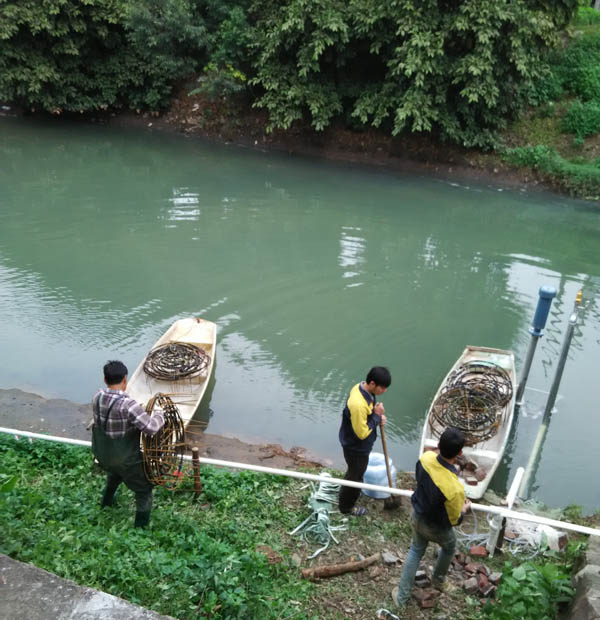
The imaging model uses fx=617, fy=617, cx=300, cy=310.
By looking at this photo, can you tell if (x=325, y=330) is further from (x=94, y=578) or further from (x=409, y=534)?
(x=94, y=578)

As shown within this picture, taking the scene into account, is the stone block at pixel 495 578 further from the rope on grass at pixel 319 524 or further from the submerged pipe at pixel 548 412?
the submerged pipe at pixel 548 412

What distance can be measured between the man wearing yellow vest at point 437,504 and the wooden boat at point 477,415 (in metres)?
2.11

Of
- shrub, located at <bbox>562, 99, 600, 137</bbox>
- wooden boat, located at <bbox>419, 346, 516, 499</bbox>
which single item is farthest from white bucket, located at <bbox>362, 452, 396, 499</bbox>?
shrub, located at <bbox>562, 99, 600, 137</bbox>

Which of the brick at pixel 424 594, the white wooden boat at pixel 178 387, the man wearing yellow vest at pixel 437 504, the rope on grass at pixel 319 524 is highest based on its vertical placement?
the man wearing yellow vest at pixel 437 504

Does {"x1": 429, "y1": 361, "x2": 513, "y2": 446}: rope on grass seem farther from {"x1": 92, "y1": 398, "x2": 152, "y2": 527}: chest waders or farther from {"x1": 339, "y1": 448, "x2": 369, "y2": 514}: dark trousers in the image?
{"x1": 92, "y1": 398, "x2": 152, "y2": 527}: chest waders

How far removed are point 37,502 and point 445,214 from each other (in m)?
14.0

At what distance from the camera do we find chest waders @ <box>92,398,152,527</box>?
4906 mm

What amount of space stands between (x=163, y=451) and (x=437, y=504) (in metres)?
2.28

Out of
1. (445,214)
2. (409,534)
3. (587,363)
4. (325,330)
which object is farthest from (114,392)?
(445,214)

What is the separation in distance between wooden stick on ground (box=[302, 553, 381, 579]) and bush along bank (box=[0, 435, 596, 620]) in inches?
1.9

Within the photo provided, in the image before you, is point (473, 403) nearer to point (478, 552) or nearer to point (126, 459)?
point (478, 552)

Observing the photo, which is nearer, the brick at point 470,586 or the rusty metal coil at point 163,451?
the brick at point 470,586

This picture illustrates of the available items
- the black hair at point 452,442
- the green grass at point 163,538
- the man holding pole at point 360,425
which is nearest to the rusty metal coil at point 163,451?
the green grass at point 163,538

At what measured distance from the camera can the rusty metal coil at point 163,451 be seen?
199 inches
